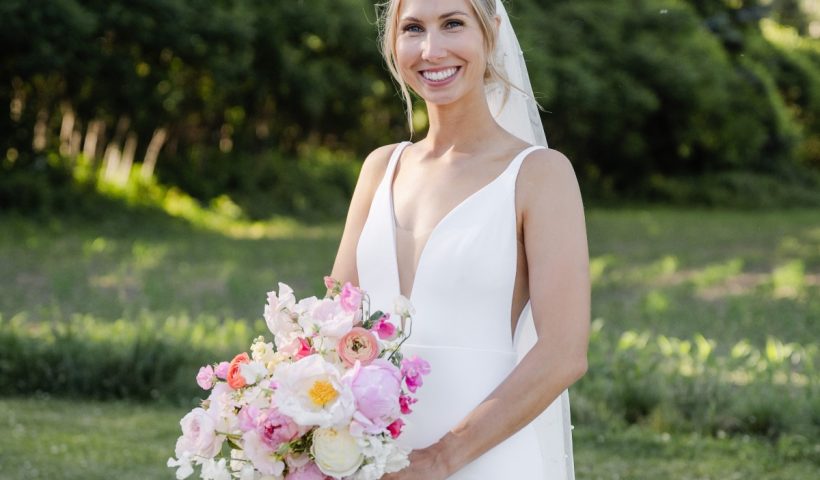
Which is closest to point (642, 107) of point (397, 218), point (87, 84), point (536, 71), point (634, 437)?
point (536, 71)

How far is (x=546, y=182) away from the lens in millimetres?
2348

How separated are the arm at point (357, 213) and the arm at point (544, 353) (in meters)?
0.48

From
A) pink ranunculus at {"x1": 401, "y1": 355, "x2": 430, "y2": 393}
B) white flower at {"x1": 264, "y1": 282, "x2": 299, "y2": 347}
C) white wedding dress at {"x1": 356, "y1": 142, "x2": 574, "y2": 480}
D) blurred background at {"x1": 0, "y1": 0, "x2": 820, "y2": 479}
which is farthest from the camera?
blurred background at {"x1": 0, "y1": 0, "x2": 820, "y2": 479}

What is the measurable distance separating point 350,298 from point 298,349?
5.6 inches

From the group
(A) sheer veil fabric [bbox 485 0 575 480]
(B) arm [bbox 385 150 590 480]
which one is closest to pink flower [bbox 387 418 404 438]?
(B) arm [bbox 385 150 590 480]

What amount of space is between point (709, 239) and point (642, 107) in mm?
9755

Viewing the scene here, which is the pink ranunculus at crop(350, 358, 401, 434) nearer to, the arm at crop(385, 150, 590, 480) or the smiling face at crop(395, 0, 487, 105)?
the arm at crop(385, 150, 590, 480)

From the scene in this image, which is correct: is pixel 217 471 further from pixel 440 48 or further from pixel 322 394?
pixel 440 48

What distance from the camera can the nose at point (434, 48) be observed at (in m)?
2.41

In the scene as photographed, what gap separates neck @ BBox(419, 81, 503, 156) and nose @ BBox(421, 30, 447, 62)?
5.1 inches

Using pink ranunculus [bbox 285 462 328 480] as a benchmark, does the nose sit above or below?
above

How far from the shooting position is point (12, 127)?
18359mm

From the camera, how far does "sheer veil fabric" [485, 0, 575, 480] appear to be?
2.63 meters

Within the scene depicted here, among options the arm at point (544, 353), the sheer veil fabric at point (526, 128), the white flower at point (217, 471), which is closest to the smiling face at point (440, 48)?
the sheer veil fabric at point (526, 128)
